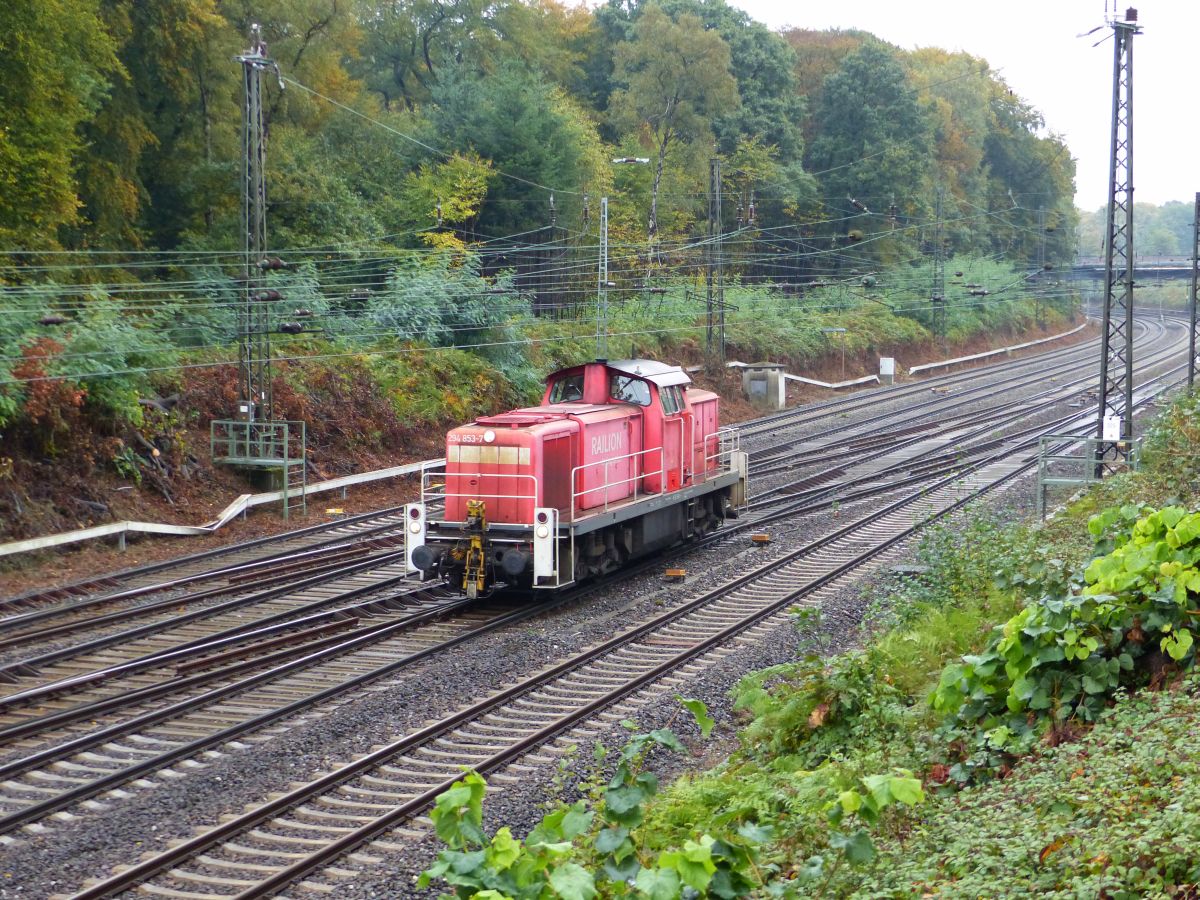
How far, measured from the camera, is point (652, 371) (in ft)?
60.3

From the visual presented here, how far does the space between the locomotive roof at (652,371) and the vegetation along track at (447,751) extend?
3303 millimetres

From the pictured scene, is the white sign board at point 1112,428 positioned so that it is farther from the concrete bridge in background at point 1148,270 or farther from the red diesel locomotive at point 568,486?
the concrete bridge in background at point 1148,270

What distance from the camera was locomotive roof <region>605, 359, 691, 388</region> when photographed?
59.3 ft

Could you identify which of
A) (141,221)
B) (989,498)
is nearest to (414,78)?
(141,221)

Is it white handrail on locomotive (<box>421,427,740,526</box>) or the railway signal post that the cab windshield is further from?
the railway signal post

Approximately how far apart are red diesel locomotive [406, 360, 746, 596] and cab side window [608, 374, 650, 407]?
0.02 meters

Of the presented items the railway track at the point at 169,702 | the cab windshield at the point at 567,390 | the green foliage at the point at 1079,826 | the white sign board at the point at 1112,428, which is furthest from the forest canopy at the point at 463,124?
the green foliage at the point at 1079,826

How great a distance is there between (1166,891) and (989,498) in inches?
814

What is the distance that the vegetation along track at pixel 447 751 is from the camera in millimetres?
7840

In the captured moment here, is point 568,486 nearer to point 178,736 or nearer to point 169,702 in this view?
point 169,702

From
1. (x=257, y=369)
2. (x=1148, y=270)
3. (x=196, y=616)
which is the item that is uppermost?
(x=1148, y=270)

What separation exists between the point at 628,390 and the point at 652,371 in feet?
1.60

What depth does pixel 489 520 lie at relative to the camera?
15891 mm

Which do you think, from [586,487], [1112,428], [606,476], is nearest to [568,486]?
[586,487]
